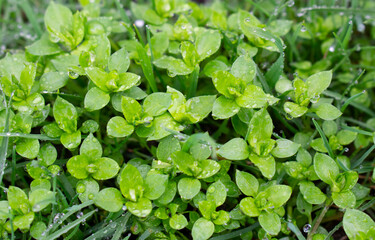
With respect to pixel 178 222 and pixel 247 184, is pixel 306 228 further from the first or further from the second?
pixel 178 222

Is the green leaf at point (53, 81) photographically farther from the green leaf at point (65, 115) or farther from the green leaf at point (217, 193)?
the green leaf at point (217, 193)

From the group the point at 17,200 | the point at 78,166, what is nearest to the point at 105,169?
the point at 78,166

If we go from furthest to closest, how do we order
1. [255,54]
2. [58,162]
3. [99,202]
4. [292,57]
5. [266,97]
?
1. [292,57]
2. [255,54]
3. [58,162]
4. [266,97]
5. [99,202]

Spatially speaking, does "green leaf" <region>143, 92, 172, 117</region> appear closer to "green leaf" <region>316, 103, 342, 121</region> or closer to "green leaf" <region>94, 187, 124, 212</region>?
"green leaf" <region>94, 187, 124, 212</region>

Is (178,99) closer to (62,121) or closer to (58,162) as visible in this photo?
(62,121)

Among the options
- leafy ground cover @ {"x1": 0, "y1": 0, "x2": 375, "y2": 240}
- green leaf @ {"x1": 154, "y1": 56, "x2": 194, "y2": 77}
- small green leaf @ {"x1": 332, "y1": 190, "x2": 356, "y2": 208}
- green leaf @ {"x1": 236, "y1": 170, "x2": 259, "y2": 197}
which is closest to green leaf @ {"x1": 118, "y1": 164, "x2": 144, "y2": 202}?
leafy ground cover @ {"x1": 0, "y1": 0, "x2": 375, "y2": 240}

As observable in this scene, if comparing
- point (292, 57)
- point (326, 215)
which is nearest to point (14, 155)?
point (326, 215)
